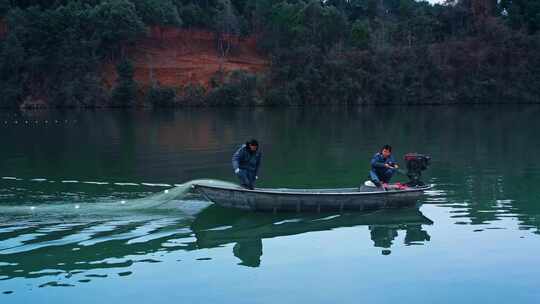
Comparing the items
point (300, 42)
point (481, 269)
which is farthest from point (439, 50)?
point (481, 269)

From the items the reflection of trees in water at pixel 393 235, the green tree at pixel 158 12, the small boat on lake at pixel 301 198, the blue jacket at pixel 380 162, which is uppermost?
the green tree at pixel 158 12

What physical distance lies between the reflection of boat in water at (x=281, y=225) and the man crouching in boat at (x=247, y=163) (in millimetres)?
921

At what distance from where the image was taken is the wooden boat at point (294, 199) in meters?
16.2

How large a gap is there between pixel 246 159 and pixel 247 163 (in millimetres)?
119

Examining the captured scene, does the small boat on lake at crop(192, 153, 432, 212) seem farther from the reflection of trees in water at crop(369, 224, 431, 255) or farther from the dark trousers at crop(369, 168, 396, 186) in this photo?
the reflection of trees in water at crop(369, 224, 431, 255)

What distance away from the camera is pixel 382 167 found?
17.9m

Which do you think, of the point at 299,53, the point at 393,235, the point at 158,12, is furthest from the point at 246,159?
the point at 158,12

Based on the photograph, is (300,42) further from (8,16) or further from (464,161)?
(464,161)

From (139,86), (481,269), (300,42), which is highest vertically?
(300,42)

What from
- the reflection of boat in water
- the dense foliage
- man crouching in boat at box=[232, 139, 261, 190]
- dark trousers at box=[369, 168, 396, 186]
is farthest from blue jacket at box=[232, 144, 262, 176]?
the dense foliage

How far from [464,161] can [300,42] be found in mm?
52246

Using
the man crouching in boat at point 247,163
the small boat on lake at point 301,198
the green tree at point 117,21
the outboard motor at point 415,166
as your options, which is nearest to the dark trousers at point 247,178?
the man crouching in boat at point 247,163

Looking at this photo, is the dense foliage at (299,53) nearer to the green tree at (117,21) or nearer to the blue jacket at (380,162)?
the green tree at (117,21)

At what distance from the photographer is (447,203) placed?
18.9 metres
